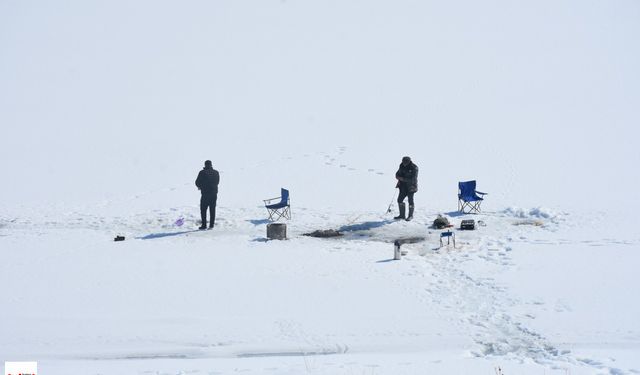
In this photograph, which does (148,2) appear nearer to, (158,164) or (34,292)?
(158,164)

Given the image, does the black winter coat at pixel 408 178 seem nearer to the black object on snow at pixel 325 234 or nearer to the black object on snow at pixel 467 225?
the black object on snow at pixel 467 225

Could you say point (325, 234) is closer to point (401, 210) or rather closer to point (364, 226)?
point (364, 226)

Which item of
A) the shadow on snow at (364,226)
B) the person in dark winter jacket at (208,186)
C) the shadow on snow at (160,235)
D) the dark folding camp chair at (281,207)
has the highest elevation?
the person in dark winter jacket at (208,186)

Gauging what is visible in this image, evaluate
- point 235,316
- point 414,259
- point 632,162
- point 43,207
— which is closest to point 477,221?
point 414,259

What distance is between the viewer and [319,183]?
1780 centimetres

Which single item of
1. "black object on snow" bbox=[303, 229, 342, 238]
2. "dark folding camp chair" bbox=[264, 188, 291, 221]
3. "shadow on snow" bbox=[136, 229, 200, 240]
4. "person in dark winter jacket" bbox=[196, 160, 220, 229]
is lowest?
"shadow on snow" bbox=[136, 229, 200, 240]

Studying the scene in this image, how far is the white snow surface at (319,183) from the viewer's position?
26.3 feet

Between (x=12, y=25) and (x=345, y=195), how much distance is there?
28.5 m

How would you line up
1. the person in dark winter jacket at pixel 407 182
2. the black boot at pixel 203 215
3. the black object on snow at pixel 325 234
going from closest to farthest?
the black object on snow at pixel 325 234 < the black boot at pixel 203 215 < the person in dark winter jacket at pixel 407 182

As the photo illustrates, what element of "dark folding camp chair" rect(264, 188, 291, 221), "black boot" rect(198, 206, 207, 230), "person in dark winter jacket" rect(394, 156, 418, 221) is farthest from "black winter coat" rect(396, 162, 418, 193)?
"black boot" rect(198, 206, 207, 230)

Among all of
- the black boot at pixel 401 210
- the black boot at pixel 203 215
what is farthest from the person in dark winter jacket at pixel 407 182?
the black boot at pixel 203 215

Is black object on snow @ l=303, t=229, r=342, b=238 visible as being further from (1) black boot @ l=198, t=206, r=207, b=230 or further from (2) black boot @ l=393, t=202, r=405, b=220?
(1) black boot @ l=198, t=206, r=207, b=230

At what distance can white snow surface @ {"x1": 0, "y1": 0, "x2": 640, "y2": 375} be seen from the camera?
26.3 feet

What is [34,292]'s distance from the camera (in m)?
9.65
